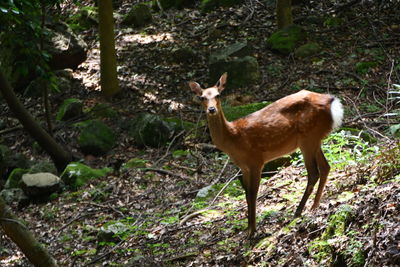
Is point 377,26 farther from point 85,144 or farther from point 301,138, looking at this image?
point 301,138

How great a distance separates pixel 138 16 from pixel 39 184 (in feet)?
26.8

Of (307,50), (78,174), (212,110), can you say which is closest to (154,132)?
(78,174)

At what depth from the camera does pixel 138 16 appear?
1562 cm

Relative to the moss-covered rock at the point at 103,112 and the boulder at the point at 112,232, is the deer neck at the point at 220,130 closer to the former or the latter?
the boulder at the point at 112,232

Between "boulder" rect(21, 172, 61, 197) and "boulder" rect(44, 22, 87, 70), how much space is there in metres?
5.31

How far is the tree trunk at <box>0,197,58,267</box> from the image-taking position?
427 centimetres

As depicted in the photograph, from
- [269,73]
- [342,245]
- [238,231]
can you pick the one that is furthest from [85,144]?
[342,245]

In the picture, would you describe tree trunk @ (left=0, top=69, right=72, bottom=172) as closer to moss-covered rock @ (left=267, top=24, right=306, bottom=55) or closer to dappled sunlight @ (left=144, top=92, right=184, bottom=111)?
dappled sunlight @ (left=144, top=92, right=184, bottom=111)

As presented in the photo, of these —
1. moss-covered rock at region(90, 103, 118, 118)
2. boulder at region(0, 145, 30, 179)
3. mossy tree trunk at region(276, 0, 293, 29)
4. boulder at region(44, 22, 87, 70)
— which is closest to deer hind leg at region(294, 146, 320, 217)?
boulder at region(0, 145, 30, 179)

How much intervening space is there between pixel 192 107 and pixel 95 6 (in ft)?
24.3

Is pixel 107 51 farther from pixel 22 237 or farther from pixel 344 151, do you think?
pixel 22 237

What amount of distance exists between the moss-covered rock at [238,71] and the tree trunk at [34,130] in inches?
158

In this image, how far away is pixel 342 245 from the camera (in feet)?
12.0

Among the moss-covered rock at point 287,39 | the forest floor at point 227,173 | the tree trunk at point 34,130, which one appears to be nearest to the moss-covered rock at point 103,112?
the forest floor at point 227,173
